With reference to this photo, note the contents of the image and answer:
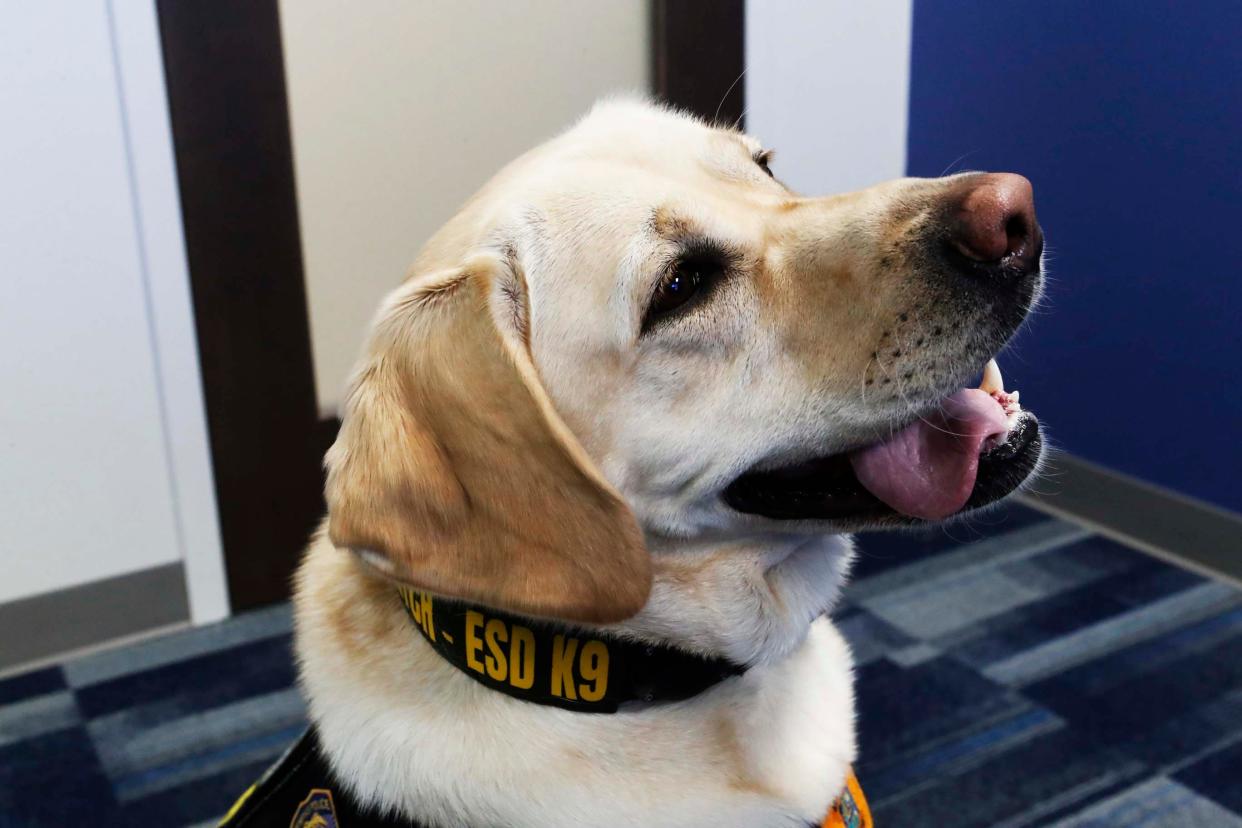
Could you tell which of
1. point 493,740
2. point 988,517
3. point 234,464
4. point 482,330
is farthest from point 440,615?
point 988,517

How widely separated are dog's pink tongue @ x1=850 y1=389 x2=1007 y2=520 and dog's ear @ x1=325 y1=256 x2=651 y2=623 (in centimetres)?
30

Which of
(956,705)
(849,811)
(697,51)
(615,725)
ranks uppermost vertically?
(697,51)

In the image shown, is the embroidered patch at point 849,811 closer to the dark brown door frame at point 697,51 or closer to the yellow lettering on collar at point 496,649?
the yellow lettering on collar at point 496,649

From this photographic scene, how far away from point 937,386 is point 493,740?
0.58 m

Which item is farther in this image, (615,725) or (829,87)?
(829,87)

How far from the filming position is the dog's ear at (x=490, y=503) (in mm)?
1084

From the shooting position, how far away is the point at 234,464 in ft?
9.45

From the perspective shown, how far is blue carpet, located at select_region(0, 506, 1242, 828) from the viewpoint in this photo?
7.36 ft

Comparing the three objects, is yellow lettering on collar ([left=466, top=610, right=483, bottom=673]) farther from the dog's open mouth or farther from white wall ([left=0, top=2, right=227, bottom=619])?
white wall ([left=0, top=2, right=227, bottom=619])

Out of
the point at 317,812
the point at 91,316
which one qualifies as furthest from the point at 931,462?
the point at 91,316

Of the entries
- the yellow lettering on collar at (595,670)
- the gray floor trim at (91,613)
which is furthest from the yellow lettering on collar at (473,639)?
the gray floor trim at (91,613)

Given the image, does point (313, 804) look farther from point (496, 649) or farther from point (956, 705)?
point (956, 705)

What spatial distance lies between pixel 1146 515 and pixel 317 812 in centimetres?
259

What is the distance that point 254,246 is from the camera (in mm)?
2746
